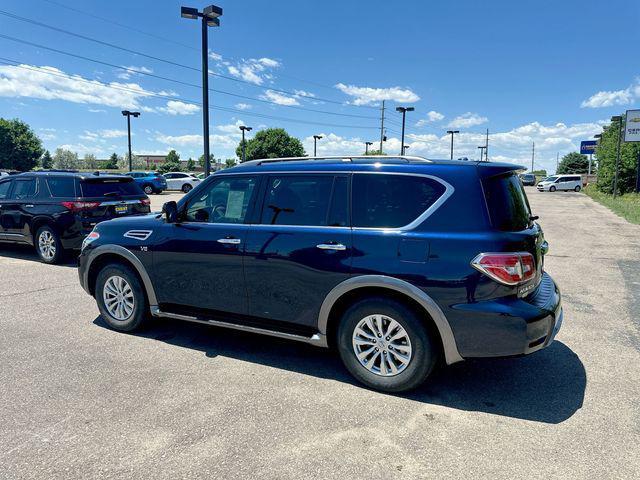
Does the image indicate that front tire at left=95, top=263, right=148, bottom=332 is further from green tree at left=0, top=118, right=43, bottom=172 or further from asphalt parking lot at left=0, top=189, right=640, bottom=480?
green tree at left=0, top=118, right=43, bottom=172

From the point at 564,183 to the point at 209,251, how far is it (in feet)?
161

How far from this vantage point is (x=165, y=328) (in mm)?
5023

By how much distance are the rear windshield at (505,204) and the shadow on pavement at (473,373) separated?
1.29 meters

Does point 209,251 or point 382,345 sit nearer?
point 382,345

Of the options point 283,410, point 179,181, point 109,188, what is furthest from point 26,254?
point 179,181

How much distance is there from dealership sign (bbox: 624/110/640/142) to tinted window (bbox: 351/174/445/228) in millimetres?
34880

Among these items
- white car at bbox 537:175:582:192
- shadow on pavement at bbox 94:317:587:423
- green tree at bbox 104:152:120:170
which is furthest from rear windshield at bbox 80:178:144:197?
green tree at bbox 104:152:120:170

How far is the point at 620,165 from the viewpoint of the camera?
34000 mm

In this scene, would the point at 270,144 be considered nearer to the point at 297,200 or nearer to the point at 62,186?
the point at 62,186

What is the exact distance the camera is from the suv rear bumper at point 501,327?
307 centimetres

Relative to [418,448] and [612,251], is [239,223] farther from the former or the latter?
[612,251]

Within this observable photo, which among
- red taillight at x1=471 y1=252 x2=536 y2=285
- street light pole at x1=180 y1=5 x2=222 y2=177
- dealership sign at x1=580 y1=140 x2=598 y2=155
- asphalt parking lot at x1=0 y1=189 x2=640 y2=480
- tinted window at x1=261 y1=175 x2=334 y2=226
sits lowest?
asphalt parking lot at x1=0 y1=189 x2=640 y2=480

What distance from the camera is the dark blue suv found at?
314 centimetres

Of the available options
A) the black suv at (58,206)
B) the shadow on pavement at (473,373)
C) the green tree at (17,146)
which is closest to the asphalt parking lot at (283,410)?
the shadow on pavement at (473,373)
